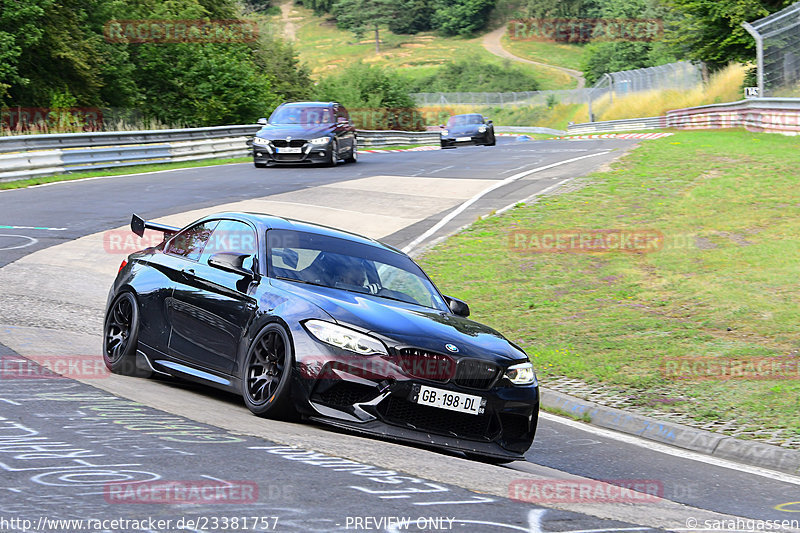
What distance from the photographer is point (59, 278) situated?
502 inches

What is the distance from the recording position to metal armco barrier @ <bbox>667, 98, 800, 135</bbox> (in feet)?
97.8

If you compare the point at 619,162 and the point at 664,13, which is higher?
the point at 664,13

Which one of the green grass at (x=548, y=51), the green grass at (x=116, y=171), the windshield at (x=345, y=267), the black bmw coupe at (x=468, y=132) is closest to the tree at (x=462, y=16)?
the green grass at (x=548, y=51)

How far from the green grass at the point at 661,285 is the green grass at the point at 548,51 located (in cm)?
11829

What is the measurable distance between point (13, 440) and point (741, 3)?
49038 millimetres

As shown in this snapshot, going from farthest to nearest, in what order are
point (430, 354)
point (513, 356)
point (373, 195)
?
point (373, 195), point (513, 356), point (430, 354)

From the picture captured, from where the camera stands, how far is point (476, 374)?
667 cm

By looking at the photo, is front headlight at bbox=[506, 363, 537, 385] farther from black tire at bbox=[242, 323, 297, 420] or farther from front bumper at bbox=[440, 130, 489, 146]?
front bumper at bbox=[440, 130, 489, 146]

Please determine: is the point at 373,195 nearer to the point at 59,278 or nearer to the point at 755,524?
the point at 59,278

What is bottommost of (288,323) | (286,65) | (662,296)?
(662,296)

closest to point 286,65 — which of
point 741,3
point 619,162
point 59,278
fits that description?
point 741,3

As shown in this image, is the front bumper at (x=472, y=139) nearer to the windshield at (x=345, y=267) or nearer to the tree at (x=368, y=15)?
the windshield at (x=345, y=267)

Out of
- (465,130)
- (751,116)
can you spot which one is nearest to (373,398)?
(751,116)

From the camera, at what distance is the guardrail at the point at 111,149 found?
2433 centimetres
